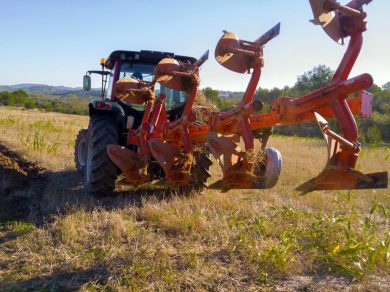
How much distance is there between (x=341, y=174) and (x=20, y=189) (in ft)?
16.3

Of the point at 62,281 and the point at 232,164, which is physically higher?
the point at 232,164

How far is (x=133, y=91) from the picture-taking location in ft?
18.7

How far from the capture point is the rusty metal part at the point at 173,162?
5.00 m

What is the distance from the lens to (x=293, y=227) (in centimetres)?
442

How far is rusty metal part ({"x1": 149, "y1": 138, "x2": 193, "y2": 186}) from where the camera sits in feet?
16.4

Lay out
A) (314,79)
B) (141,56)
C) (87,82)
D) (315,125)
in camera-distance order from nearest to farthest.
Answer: (141,56) → (87,82) → (315,125) → (314,79)

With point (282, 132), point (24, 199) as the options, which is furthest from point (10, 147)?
point (282, 132)

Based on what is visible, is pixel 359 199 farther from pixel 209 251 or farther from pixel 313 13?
pixel 313 13

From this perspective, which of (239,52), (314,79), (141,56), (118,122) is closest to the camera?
(239,52)

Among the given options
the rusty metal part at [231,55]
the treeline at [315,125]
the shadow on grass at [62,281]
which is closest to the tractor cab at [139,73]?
the rusty metal part at [231,55]

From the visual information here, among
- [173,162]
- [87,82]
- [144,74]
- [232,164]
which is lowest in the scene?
[173,162]

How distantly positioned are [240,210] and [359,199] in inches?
79.9

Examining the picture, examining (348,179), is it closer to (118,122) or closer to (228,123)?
(228,123)

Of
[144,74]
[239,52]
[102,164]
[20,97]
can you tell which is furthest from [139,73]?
[20,97]
